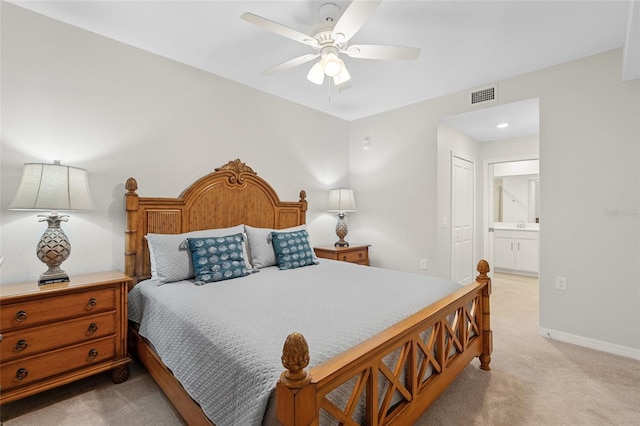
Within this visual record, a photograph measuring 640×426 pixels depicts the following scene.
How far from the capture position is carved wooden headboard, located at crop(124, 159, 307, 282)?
8.23 ft

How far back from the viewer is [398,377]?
1.38 m

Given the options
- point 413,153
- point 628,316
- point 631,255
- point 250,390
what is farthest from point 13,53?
point 628,316

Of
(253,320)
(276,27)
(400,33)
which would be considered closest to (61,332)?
(253,320)

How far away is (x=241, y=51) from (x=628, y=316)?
13.3 ft

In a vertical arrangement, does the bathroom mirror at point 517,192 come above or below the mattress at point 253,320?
above

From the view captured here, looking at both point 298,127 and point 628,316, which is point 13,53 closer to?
point 298,127

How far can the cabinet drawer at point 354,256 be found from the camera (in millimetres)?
3749

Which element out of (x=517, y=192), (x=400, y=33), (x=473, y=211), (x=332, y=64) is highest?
(x=400, y=33)

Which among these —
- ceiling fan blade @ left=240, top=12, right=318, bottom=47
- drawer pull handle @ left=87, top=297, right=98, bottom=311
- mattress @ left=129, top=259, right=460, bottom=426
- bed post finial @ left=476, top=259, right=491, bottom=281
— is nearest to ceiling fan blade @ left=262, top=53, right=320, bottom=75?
ceiling fan blade @ left=240, top=12, right=318, bottom=47

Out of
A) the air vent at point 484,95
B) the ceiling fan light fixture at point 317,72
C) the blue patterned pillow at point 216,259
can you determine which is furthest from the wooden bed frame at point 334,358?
the air vent at point 484,95

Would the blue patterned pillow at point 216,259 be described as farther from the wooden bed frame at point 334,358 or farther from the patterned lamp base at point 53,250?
the patterned lamp base at point 53,250

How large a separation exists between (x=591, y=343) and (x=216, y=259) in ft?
11.1

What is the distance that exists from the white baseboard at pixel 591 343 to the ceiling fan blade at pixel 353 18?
127 inches

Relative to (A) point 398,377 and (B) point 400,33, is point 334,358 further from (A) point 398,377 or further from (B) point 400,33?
(B) point 400,33
